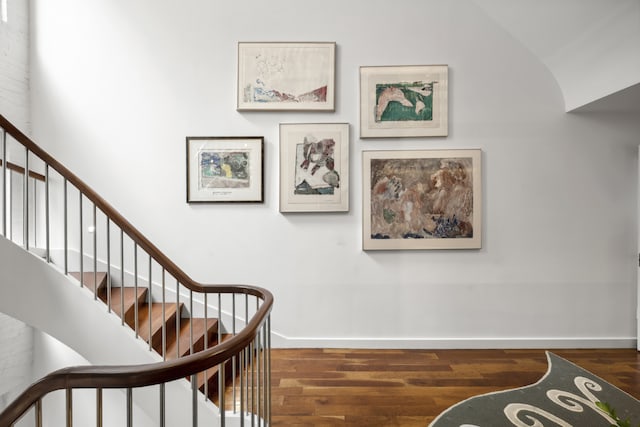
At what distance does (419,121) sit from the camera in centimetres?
388

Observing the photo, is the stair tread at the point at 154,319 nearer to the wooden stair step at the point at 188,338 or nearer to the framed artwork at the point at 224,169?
the wooden stair step at the point at 188,338

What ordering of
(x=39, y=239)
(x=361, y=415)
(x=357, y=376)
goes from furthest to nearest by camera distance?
(x=39, y=239), (x=357, y=376), (x=361, y=415)

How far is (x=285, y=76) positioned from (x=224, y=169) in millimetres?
1079

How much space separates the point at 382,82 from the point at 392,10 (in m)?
0.70

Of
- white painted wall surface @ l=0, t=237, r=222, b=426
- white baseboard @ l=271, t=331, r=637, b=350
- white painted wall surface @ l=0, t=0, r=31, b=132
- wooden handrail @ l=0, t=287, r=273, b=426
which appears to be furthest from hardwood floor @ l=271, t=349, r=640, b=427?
white painted wall surface @ l=0, t=0, r=31, b=132

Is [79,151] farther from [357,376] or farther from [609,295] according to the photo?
[609,295]

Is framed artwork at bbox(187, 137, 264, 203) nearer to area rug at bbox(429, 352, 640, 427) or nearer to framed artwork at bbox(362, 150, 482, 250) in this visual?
framed artwork at bbox(362, 150, 482, 250)

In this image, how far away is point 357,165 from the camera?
3.92 metres

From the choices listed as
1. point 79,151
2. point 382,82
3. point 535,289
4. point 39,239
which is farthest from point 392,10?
point 39,239

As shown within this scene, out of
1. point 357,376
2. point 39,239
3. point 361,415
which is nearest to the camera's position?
point 361,415

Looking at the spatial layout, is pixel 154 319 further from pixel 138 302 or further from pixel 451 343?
pixel 451 343

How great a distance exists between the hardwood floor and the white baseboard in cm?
8

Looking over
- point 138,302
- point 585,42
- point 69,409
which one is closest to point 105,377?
point 69,409

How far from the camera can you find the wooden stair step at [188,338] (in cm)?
303
